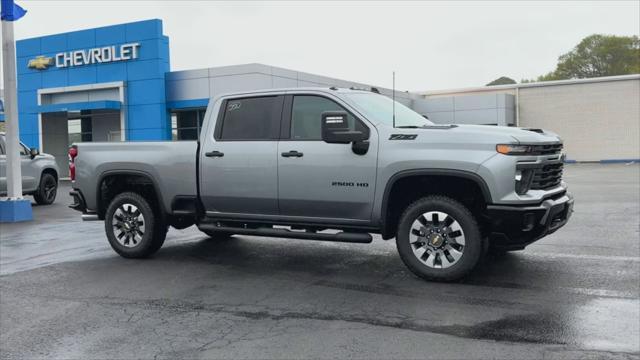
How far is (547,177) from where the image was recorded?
20.4ft

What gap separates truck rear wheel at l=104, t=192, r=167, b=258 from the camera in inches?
308

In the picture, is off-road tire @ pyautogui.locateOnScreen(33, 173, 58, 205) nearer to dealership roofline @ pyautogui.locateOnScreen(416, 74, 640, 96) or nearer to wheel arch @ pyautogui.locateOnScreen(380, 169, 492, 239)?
wheel arch @ pyautogui.locateOnScreen(380, 169, 492, 239)

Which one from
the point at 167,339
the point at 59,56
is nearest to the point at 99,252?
the point at 167,339

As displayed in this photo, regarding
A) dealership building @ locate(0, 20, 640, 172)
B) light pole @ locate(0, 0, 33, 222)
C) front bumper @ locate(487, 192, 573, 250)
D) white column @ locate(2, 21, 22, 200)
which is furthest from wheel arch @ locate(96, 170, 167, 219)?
dealership building @ locate(0, 20, 640, 172)

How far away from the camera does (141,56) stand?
29.8 meters

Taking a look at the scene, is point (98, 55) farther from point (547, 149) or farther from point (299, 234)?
point (547, 149)

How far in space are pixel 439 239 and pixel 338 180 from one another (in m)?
1.25

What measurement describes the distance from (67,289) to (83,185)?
6.93 ft

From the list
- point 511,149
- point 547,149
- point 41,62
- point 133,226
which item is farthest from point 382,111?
point 41,62

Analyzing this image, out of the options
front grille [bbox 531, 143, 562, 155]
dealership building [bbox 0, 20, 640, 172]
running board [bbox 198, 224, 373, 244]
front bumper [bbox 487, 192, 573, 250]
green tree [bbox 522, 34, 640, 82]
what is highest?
green tree [bbox 522, 34, 640, 82]

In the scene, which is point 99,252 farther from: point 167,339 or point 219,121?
point 167,339

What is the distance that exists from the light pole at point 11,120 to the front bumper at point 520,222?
410 inches

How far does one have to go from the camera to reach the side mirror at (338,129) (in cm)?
630

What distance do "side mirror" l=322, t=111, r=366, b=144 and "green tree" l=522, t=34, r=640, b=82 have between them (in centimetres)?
6719
